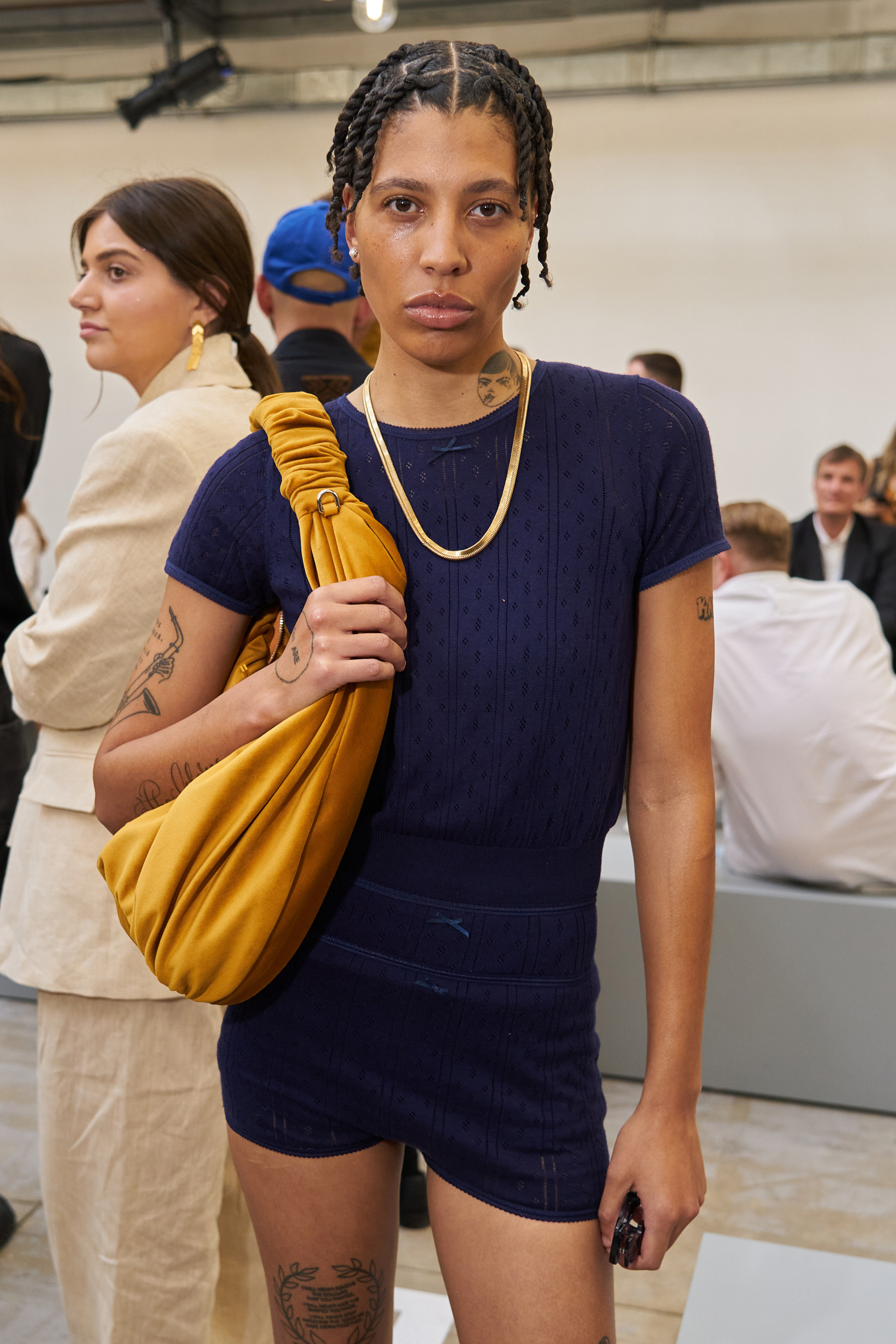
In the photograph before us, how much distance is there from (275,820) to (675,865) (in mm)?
318

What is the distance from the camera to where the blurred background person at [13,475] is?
6.85 ft

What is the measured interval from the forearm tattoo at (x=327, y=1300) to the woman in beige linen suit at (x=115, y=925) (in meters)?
0.55

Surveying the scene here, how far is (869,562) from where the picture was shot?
15.7 feet

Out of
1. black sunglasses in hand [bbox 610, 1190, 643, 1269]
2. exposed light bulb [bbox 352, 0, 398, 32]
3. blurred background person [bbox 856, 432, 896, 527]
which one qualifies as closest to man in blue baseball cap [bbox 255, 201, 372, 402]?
black sunglasses in hand [bbox 610, 1190, 643, 1269]

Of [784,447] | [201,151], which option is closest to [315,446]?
[784,447]

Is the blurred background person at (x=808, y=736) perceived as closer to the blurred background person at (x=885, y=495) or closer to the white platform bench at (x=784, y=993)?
the white platform bench at (x=784, y=993)

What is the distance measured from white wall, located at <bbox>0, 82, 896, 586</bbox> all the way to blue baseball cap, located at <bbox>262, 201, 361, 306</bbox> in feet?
17.1

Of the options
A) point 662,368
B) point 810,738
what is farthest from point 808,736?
point 662,368

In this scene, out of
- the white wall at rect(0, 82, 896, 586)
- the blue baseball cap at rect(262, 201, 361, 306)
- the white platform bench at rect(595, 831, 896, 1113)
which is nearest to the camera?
the blue baseball cap at rect(262, 201, 361, 306)

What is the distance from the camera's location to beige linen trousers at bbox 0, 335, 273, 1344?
1.47 meters

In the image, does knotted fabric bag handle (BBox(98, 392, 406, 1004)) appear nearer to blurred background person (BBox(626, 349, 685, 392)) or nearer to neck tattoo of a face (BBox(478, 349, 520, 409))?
neck tattoo of a face (BBox(478, 349, 520, 409))

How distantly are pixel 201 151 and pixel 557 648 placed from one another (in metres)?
7.73

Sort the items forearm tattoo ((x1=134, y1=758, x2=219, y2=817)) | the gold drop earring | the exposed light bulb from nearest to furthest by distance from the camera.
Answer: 1. forearm tattoo ((x1=134, y1=758, x2=219, y2=817))
2. the gold drop earring
3. the exposed light bulb

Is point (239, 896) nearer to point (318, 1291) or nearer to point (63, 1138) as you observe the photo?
point (318, 1291)
